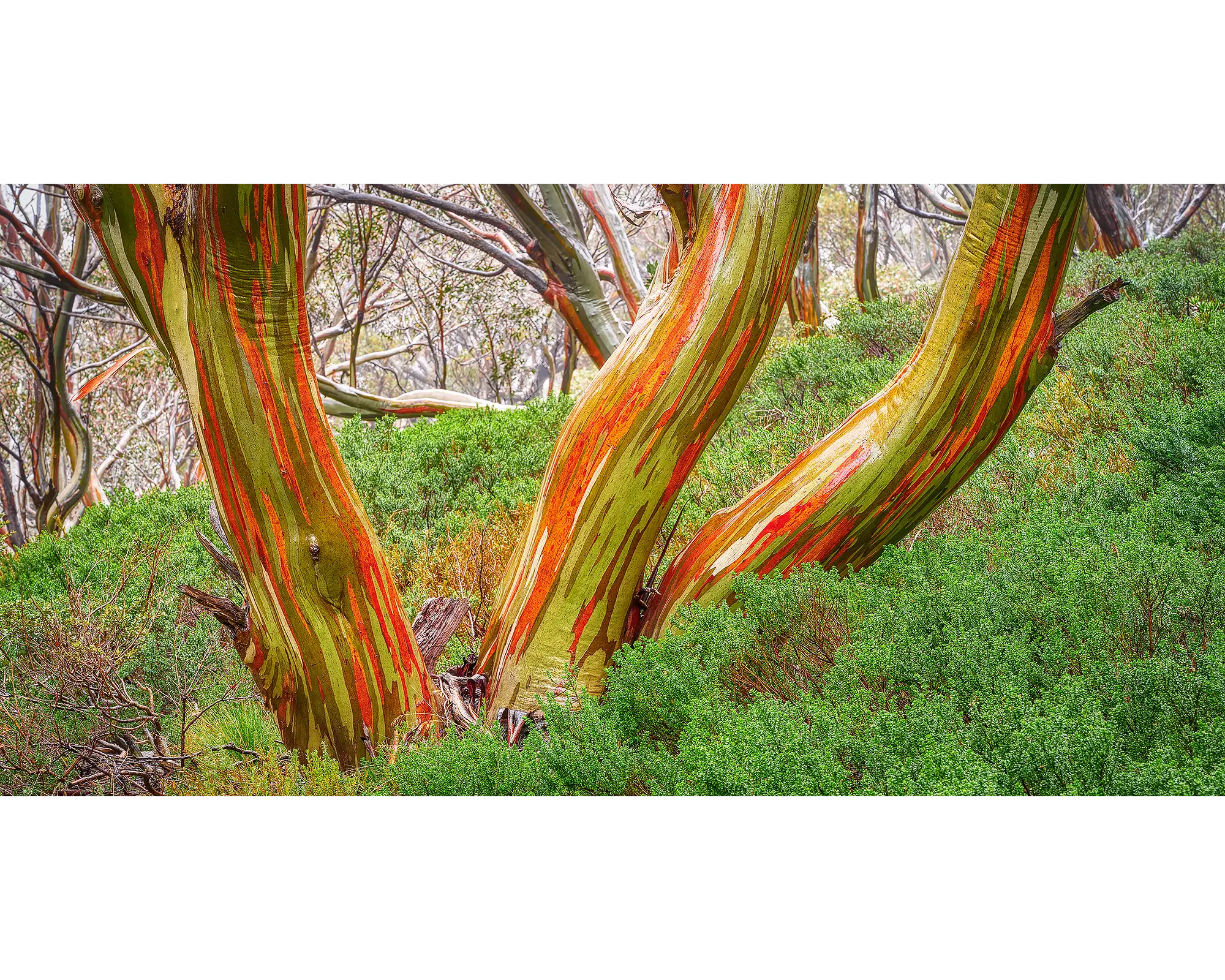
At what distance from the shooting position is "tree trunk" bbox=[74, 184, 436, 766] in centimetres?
225

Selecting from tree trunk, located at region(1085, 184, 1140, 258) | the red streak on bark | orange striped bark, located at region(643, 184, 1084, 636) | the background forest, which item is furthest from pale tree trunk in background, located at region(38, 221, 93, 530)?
tree trunk, located at region(1085, 184, 1140, 258)

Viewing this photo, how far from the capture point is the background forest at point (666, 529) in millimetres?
2338

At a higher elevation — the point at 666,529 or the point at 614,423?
the point at 614,423

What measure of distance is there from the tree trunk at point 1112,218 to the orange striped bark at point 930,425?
8.1 inches

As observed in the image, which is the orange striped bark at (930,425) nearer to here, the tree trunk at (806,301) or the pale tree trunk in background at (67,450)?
the tree trunk at (806,301)

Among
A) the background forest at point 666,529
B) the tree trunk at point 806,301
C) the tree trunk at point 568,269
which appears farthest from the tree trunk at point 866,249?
the tree trunk at point 568,269

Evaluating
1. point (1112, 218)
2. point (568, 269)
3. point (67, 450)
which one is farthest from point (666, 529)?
point (67, 450)

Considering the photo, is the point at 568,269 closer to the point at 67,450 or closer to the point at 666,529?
the point at 666,529

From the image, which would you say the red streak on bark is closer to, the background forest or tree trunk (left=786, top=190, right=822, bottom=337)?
the background forest

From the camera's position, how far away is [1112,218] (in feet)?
10.1

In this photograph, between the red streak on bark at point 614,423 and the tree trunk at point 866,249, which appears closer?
the red streak on bark at point 614,423

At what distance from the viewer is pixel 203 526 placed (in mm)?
3561

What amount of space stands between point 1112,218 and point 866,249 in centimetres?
89
